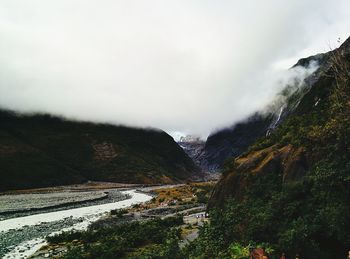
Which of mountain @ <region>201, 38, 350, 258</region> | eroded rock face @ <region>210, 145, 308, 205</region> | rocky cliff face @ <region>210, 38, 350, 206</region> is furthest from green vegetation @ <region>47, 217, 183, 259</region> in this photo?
rocky cliff face @ <region>210, 38, 350, 206</region>

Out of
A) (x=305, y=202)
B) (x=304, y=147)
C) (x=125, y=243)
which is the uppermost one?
(x=304, y=147)

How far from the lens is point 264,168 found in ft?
107

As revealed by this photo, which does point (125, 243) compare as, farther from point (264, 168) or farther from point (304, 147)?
point (304, 147)

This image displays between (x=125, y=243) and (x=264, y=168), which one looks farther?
(x=125, y=243)

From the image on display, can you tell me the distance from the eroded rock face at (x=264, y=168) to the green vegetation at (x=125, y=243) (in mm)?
7134

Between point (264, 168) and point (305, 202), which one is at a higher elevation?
point (264, 168)

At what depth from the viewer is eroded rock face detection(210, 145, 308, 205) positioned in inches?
1077

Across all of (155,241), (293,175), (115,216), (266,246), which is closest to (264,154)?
(293,175)

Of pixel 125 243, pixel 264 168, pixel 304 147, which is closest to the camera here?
pixel 304 147

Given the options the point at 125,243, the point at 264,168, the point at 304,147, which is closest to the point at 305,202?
the point at 304,147

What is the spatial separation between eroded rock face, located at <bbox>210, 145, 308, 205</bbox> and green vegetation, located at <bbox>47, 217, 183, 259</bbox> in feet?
23.4

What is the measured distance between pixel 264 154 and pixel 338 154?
16.1 m

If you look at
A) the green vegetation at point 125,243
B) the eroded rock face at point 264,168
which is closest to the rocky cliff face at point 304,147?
the eroded rock face at point 264,168

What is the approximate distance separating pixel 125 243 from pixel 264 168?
47.9 ft
